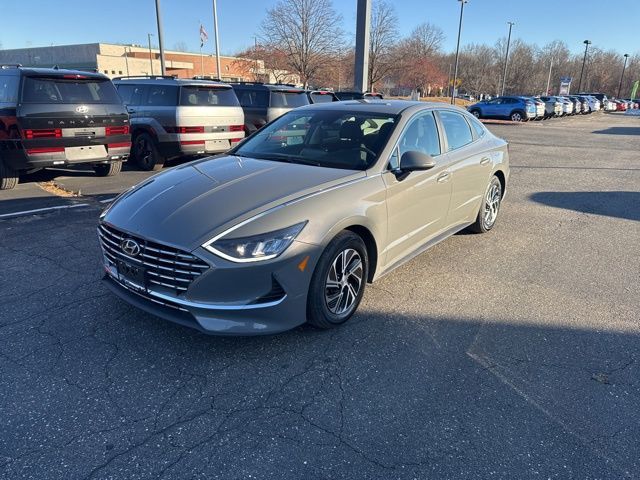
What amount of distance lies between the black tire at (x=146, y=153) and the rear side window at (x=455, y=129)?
664cm

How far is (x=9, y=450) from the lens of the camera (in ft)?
7.70

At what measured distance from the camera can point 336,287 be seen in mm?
3479

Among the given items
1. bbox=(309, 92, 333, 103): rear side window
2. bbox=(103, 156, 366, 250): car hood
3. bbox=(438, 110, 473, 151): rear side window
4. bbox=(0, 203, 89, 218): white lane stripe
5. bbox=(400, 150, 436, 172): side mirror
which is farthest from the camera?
bbox=(309, 92, 333, 103): rear side window

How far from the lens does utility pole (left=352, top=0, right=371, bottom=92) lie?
18922 millimetres

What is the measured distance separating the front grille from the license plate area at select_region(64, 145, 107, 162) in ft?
17.9

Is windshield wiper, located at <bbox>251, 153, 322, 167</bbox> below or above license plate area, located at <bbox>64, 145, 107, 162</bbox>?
above

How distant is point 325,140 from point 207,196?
145cm

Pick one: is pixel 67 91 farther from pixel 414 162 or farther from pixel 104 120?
pixel 414 162

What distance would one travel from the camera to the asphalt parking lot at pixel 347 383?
7.73 ft

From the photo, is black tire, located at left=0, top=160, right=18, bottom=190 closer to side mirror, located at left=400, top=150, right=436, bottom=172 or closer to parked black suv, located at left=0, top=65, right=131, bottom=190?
parked black suv, located at left=0, top=65, right=131, bottom=190

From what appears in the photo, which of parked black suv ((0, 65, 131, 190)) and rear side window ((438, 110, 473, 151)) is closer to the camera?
rear side window ((438, 110, 473, 151))

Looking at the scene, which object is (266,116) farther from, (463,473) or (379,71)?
(379,71)

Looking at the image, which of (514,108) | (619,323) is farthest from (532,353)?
(514,108)

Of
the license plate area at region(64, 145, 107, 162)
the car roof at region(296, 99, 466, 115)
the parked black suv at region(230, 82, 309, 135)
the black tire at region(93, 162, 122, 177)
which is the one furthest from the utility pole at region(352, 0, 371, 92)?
the car roof at region(296, 99, 466, 115)
